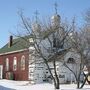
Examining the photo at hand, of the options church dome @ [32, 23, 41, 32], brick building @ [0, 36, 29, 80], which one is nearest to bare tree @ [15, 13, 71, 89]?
church dome @ [32, 23, 41, 32]

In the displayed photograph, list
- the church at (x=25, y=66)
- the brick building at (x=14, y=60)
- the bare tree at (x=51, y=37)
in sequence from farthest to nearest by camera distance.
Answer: the brick building at (x=14, y=60) → the church at (x=25, y=66) → the bare tree at (x=51, y=37)

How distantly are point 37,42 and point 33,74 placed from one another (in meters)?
11.0

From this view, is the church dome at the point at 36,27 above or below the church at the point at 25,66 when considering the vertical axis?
above

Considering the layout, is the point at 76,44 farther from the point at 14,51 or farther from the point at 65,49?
the point at 14,51

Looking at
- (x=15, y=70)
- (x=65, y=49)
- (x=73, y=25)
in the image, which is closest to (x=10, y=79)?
(x=15, y=70)

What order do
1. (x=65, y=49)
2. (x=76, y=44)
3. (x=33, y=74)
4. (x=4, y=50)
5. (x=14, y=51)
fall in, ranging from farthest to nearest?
(x=4, y=50)
(x=14, y=51)
(x=33, y=74)
(x=65, y=49)
(x=76, y=44)

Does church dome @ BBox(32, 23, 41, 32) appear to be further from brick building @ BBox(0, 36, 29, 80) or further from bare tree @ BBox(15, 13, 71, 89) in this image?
brick building @ BBox(0, 36, 29, 80)

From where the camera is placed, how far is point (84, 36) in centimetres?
3675

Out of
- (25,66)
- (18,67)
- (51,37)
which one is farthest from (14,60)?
(51,37)

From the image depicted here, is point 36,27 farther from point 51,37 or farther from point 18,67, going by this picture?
point 18,67

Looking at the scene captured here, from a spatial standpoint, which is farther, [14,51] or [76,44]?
[14,51]

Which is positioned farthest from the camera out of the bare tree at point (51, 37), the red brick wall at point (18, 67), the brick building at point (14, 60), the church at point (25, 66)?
the brick building at point (14, 60)

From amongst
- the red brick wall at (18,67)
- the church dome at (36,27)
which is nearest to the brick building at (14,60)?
the red brick wall at (18,67)

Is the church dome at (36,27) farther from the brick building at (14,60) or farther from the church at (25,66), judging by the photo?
the brick building at (14,60)
